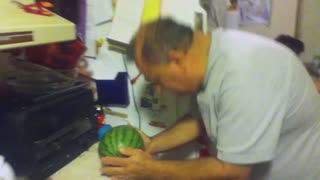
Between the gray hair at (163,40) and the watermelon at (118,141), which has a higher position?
the gray hair at (163,40)

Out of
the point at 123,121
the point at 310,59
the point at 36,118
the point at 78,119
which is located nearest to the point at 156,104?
the point at 123,121

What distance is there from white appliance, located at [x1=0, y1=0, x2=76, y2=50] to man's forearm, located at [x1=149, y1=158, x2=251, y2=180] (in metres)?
0.45

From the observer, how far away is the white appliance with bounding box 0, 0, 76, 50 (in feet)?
3.04

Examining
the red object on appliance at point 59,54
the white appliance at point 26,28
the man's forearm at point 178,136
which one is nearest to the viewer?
the white appliance at point 26,28

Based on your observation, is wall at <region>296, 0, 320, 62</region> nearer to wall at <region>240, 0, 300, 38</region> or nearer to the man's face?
wall at <region>240, 0, 300, 38</region>

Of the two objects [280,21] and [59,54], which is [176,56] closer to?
[59,54]

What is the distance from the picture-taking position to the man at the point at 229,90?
0.99 meters

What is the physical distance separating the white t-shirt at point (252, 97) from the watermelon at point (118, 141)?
23cm

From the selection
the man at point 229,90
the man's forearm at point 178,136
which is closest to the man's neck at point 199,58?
the man at point 229,90

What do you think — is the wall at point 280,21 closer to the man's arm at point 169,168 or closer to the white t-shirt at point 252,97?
the white t-shirt at point 252,97

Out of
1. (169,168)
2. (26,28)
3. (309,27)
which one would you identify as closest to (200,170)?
(169,168)

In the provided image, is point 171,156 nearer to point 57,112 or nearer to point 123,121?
point 123,121

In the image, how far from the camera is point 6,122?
115 cm

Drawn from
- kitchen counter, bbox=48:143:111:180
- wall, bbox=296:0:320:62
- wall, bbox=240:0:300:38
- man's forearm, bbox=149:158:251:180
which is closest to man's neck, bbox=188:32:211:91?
man's forearm, bbox=149:158:251:180
